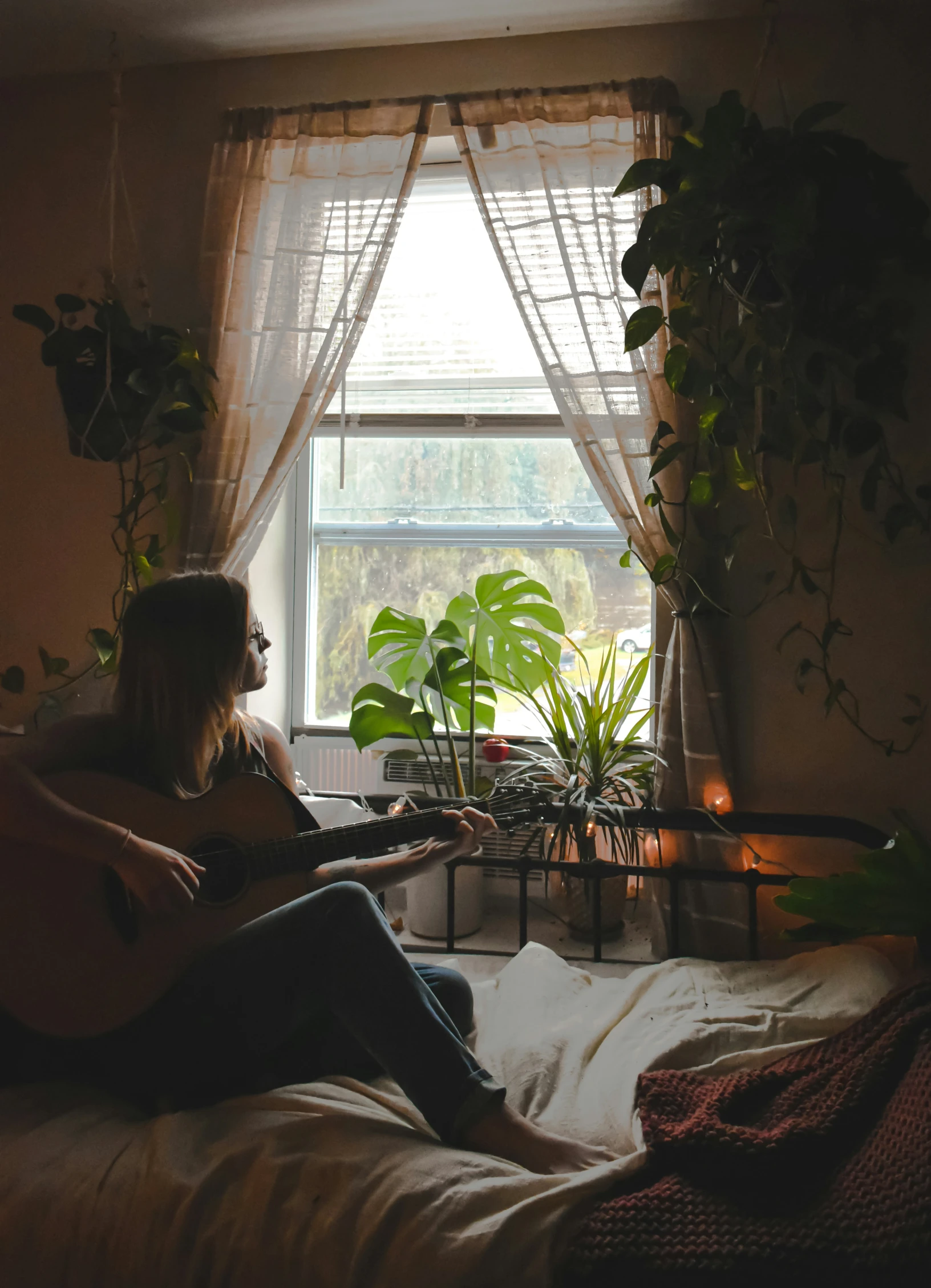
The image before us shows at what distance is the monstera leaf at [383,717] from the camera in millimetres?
2279

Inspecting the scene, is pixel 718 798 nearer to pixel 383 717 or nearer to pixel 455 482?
pixel 383 717

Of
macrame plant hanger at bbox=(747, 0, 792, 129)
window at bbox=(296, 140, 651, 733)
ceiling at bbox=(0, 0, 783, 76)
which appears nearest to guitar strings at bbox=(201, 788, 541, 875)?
window at bbox=(296, 140, 651, 733)

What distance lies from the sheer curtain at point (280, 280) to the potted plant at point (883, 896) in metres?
1.46

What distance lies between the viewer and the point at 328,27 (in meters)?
2.18

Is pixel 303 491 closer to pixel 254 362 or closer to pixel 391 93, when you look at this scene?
pixel 254 362

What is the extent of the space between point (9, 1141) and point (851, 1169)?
39.8 inches

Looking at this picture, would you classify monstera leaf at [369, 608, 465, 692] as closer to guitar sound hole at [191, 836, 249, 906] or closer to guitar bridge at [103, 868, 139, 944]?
guitar sound hole at [191, 836, 249, 906]

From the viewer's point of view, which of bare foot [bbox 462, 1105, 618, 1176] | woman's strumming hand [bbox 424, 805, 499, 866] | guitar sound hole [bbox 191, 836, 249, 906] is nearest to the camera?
bare foot [bbox 462, 1105, 618, 1176]

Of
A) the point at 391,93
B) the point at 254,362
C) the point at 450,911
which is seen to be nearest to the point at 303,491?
the point at 254,362

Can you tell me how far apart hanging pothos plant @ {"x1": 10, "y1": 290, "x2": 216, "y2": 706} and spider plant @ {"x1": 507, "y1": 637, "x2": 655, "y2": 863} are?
981 millimetres

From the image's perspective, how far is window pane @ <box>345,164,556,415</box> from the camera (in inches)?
97.0

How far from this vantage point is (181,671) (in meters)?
1.39

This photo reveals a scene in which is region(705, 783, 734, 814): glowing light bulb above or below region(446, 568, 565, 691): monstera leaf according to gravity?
below

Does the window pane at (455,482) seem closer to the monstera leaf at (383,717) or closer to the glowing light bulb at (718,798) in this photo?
the monstera leaf at (383,717)
